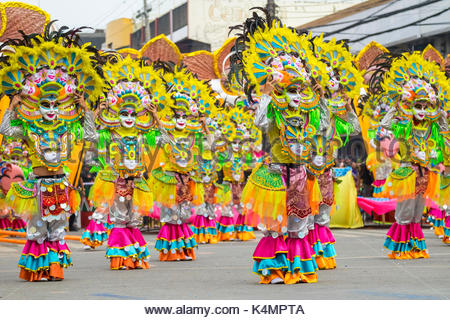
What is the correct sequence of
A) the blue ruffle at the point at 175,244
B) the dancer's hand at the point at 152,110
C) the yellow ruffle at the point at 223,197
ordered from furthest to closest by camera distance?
the yellow ruffle at the point at 223,197
the blue ruffle at the point at 175,244
the dancer's hand at the point at 152,110

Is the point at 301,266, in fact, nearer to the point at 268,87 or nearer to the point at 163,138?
the point at 268,87

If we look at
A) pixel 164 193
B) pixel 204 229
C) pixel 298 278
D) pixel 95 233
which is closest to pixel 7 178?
pixel 95 233

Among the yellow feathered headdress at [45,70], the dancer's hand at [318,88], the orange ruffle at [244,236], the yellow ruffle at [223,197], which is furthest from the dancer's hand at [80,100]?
the orange ruffle at [244,236]

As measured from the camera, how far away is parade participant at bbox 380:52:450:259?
11.2 m

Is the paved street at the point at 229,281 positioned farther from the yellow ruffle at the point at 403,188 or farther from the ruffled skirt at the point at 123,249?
the yellow ruffle at the point at 403,188

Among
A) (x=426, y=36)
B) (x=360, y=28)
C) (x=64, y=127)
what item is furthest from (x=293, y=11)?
(x=64, y=127)

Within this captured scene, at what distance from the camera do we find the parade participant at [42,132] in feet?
30.2

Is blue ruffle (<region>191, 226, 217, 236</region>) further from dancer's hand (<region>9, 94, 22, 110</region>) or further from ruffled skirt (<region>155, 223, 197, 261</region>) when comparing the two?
dancer's hand (<region>9, 94, 22, 110</region>)

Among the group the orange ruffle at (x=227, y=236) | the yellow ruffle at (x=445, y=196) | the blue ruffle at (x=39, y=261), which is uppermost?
the yellow ruffle at (x=445, y=196)

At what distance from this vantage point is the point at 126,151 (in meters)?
10.9

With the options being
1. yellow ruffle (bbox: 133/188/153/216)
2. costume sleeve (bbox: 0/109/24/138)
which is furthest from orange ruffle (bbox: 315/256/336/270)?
costume sleeve (bbox: 0/109/24/138)

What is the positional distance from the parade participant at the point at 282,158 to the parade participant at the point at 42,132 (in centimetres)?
224

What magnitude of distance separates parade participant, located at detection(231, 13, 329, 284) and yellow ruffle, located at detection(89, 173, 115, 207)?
3.22 m

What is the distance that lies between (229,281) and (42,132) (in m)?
2.76
